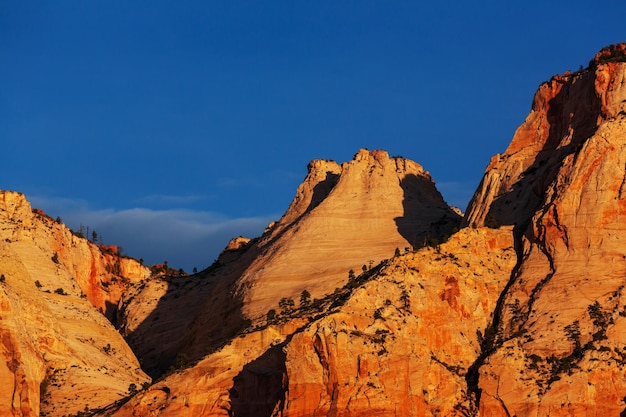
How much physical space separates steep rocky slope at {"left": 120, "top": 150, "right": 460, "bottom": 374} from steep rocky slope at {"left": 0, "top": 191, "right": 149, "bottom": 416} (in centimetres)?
586

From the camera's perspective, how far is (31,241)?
154 m

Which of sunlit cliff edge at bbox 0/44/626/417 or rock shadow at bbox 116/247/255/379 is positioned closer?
sunlit cliff edge at bbox 0/44/626/417

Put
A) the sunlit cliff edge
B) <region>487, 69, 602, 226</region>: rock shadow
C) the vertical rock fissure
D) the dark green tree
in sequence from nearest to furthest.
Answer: the sunlit cliff edge → the vertical rock fissure → <region>487, 69, 602, 226</region>: rock shadow → the dark green tree

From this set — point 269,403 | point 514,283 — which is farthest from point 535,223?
point 269,403

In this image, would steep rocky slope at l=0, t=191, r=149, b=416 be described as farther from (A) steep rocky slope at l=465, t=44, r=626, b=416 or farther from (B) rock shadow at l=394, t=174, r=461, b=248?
(A) steep rocky slope at l=465, t=44, r=626, b=416

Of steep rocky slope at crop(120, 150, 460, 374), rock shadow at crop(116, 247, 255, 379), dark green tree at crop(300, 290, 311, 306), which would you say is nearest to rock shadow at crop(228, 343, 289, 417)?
steep rocky slope at crop(120, 150, 460, 374)

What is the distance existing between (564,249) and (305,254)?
2538cm

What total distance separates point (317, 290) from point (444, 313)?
16.2 meters

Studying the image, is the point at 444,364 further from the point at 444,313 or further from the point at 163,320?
the point at 163,320

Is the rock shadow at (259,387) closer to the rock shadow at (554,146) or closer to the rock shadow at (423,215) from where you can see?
the rock shadow at (423,215)

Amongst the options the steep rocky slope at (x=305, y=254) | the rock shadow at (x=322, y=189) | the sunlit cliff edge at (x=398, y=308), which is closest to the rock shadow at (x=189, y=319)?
the steep rocky slope at (x=305, y=254)

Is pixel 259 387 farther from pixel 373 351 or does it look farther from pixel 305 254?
pixel 305 254

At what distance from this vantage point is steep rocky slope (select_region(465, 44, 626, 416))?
4523 inches

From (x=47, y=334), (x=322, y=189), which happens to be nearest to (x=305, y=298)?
(x=47, y=334)
